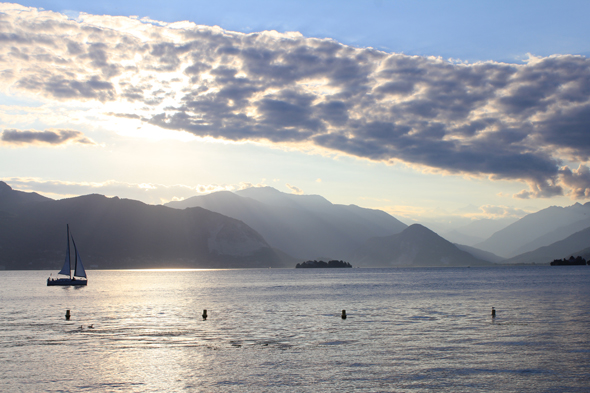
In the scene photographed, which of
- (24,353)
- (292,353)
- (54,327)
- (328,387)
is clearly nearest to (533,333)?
(292,353)

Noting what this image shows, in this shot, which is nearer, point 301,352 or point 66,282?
point 301,352

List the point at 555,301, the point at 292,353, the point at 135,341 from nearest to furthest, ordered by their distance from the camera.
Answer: the point at 292,353, the point at 135,341, the point at 555,301

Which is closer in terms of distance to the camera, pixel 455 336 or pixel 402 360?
pixel 402 360

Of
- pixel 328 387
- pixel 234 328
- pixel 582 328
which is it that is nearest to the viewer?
pixel 328 387

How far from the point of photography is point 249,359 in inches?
1626

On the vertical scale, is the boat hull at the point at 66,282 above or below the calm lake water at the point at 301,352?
below

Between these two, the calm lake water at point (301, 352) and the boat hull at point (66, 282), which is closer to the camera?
the calm lake water at point (301, 352)

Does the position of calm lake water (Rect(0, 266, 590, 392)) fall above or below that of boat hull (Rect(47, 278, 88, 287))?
above

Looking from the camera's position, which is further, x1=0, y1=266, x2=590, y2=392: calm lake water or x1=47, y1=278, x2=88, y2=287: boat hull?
x1=47, y1=278, x2=88, y2=287: boat hull

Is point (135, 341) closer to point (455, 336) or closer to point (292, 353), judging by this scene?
point (292, 353)

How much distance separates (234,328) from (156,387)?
97.2 feet

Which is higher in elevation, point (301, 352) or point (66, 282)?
point (301, 352)

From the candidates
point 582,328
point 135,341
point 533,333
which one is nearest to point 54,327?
point 135,341

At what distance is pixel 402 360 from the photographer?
4006 cm
